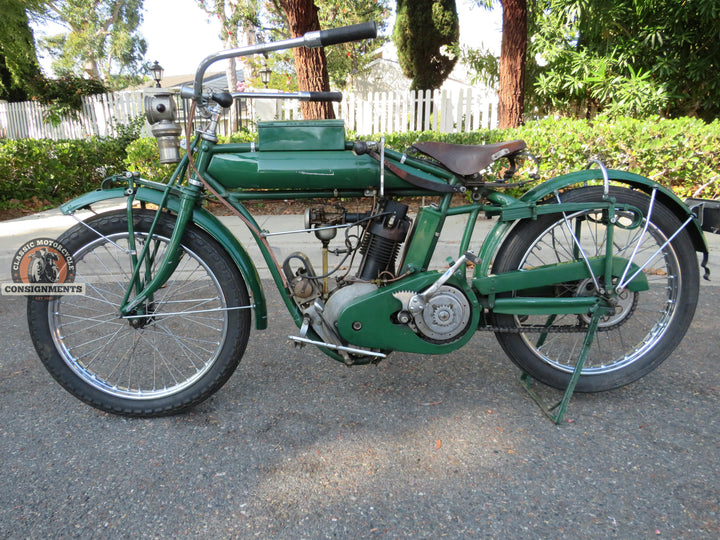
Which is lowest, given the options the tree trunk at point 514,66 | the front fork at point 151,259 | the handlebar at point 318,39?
the front fork at point 151,259

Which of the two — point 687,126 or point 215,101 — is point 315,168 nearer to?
point 215,101

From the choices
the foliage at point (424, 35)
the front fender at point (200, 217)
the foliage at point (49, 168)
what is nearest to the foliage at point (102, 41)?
the foliage at point (424, 35)

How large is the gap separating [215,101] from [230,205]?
46 cm

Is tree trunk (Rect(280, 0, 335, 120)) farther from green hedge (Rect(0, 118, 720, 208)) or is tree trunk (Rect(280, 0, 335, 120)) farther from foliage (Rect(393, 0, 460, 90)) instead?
foliage (Rect(393, 0, 460, 90))

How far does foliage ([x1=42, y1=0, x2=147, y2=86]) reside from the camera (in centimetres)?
3972

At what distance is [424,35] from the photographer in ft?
61.3

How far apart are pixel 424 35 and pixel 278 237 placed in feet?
54.4

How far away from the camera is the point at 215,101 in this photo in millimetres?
2166

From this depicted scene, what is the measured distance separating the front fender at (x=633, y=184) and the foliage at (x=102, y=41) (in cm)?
4191

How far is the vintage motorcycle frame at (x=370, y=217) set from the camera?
216 centimetres

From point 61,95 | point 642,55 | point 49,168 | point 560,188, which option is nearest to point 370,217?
point 560,188

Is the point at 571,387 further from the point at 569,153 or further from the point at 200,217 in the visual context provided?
the point at 569,153

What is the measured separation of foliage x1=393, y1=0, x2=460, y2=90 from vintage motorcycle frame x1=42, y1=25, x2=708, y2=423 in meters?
17.8

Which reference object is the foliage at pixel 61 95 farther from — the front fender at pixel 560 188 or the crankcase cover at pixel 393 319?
the front fender at pixel 560 188
